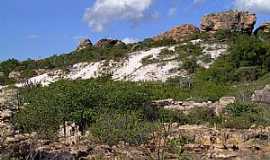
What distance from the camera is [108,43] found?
6925cm

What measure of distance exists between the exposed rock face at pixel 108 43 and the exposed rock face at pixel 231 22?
9869mm

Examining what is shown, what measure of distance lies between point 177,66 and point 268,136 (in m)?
31.0

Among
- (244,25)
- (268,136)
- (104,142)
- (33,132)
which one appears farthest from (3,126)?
(244,25)

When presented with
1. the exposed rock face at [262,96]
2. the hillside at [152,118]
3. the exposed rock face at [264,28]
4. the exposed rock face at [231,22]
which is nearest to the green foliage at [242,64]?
the hillside at [152,118]

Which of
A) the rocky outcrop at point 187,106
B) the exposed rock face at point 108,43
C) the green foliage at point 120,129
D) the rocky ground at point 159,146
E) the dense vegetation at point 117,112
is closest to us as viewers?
the rocky ground at point 159,146

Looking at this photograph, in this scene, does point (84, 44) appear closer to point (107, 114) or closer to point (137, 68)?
point (137, 68)

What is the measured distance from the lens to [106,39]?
70125 millimetres

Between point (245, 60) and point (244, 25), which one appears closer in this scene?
point (245, 60)

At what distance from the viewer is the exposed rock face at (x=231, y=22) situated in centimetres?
6034

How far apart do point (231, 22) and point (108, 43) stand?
14415 mm

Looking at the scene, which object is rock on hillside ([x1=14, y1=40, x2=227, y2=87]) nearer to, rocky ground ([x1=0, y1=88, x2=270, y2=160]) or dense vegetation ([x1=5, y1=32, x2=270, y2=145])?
→ dense vegetation ([x1=5, y1=32, x2=270, y2=145])

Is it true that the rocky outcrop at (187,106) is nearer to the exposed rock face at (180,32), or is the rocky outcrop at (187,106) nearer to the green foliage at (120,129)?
the green foliage at (120,129)

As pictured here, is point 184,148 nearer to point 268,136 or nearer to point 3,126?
point 268,136

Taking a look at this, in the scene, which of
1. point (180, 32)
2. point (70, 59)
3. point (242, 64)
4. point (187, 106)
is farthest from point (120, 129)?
point (180, 32)
